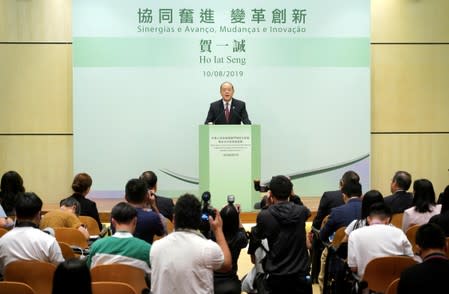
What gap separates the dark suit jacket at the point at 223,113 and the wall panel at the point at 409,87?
7.90ft

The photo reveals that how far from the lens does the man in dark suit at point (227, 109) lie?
9.30 metres

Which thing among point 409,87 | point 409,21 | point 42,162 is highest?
point 409,21

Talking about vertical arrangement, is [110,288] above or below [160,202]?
below

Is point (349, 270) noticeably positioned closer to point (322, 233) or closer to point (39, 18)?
point (322, 233)

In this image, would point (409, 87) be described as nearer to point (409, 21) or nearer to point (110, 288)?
point (409, 21)

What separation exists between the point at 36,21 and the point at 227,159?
4.06 m

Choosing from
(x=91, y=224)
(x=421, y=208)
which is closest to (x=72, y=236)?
(x=91, y=224)

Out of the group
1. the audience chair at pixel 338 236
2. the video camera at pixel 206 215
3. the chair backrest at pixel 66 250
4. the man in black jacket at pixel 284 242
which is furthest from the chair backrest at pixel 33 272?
the audience chair at pixel 338 236

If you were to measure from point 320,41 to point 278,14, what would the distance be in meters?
0.76

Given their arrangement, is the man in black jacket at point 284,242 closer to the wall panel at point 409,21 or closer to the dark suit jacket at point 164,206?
the dark suit jacket at point 164,206

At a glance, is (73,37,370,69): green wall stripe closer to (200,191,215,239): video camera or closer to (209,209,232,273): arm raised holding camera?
(200,191,215,239): video camera

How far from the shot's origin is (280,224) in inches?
192

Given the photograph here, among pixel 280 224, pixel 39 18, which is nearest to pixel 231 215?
pixel 280 224

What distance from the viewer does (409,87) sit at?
1053 centimetres
